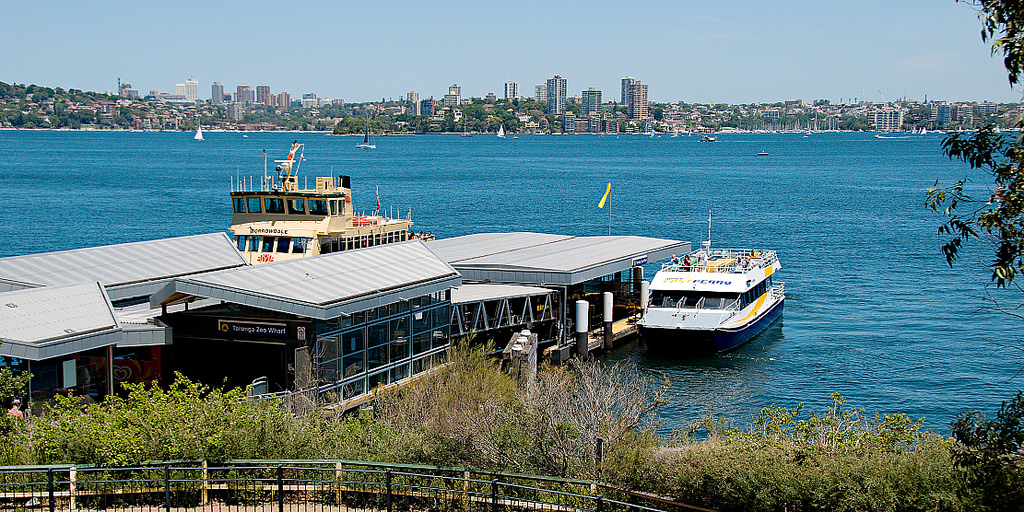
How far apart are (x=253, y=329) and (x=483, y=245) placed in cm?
2194

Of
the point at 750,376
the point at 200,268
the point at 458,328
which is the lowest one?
the point at 750,376

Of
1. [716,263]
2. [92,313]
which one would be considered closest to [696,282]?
[716,263]

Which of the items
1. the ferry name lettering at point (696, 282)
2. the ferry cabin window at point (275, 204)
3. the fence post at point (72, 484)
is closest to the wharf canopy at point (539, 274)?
the ferry name lettering at point (696, 282)

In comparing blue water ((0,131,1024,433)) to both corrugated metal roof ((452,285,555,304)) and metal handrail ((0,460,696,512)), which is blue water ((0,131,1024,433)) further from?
metal handrail ((0,460,696,512))

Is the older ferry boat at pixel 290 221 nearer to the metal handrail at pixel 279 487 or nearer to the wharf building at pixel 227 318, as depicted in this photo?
the wharf building at pixel 227 318

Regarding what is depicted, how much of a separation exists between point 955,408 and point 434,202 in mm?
84359

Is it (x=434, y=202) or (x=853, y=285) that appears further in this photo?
(x=434, y=202)

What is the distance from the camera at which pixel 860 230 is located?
85125 mm

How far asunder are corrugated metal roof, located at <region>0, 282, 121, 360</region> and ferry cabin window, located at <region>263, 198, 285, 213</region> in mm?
19015

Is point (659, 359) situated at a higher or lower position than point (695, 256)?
lower

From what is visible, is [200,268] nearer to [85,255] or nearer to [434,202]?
[85,255]

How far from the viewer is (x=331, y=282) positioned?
87.2ft

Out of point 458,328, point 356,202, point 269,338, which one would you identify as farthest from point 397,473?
point 356,202

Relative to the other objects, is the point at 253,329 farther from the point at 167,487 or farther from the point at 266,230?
the point at 266,230
